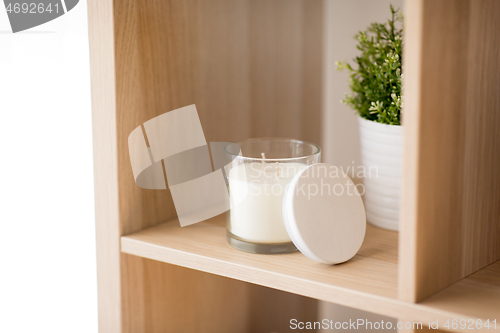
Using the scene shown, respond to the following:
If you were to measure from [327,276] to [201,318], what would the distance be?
0.94 ft

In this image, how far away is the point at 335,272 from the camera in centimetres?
48

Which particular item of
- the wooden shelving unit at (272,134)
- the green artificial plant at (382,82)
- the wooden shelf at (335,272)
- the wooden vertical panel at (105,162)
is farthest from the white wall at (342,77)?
the wooden vertical panel at (105,162)

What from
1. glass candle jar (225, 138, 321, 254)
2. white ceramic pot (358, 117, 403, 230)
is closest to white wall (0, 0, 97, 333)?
glass candle jar (225, 138, 321, 254)

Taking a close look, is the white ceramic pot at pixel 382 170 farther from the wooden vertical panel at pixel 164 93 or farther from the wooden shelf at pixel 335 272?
the wooden vertical panel at pixel 164 93

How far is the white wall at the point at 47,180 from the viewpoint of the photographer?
23.2 inches

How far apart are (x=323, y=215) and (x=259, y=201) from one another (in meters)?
0.07

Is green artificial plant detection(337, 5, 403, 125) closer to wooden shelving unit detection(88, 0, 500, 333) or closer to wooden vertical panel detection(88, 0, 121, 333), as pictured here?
wooden shelving unit detection(88, 0, 500, 333)

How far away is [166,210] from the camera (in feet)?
2.06

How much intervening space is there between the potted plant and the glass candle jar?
0.40 ft

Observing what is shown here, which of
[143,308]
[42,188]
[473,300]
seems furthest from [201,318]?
[473,300]

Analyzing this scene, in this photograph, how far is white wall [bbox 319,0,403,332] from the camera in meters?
0.80

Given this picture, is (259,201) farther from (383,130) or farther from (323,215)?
(383,130)

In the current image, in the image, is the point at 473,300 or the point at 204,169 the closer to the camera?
the point at 473,300

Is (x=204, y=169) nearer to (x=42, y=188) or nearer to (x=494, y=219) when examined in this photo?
(x=42, y=188)
